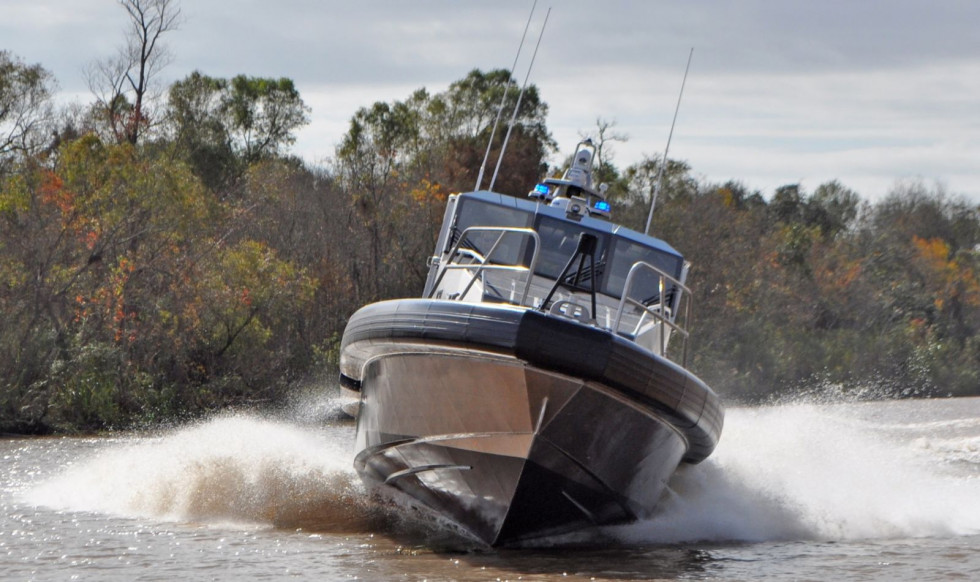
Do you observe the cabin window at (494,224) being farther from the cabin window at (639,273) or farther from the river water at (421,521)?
the river water at (421,521)

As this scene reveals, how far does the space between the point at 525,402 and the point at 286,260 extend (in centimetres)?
1720

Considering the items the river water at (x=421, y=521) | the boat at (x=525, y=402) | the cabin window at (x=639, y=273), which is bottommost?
the river water at (x=421, y=521)

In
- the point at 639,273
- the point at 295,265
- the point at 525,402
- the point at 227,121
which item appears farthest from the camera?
the point at 227,121

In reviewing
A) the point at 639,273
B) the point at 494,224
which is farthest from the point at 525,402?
the point at 494,224

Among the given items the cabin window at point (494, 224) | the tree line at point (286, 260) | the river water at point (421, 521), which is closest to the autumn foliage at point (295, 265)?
the tree line at point (286, 260)

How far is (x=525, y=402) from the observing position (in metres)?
6.91

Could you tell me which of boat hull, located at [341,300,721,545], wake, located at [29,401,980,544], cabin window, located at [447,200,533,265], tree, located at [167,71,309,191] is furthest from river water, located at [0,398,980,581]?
tree, located at [167,71,309,191]

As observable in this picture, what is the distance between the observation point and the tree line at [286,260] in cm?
1753

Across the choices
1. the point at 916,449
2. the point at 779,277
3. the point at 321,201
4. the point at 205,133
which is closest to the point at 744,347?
the point at 779,277

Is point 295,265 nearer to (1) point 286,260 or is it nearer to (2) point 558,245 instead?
(1) point 286,260

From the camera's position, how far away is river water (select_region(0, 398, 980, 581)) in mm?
7055

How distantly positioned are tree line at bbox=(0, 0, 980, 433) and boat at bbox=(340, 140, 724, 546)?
9.20 metres

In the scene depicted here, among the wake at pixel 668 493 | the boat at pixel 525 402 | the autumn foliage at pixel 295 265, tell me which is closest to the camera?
the boat at pixel 525 402

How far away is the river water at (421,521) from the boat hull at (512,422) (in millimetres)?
317
